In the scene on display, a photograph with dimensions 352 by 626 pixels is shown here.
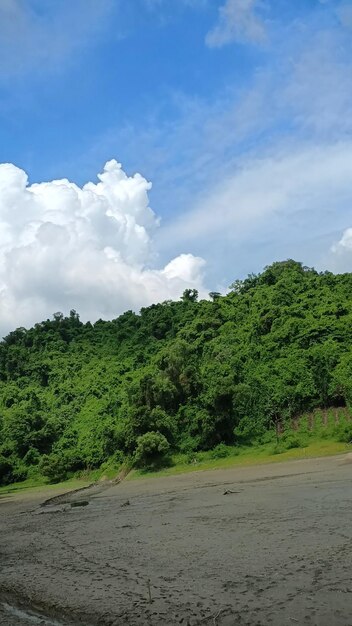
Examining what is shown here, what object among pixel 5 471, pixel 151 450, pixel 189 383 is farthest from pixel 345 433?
pixel 5 471

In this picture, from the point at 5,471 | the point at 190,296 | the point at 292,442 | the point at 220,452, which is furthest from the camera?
the point at 190,296

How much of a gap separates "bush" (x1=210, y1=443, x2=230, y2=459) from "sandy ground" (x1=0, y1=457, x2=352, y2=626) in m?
22.8

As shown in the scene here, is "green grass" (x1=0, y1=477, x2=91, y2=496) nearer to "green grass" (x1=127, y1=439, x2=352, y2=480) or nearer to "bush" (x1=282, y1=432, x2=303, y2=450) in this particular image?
"green grass" (x1=127, y1=439, x2=352, y2=480)

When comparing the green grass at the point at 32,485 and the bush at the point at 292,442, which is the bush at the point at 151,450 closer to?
the green grass at the point at 32,485

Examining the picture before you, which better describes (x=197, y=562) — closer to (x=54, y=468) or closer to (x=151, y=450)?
(x=151, y=450)

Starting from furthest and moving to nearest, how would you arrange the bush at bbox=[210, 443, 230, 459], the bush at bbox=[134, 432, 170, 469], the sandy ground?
the bush at bbox=[210, 443, 230, 459]
the bush at bbox=[134, 432, 170, 469]
the sandy ground

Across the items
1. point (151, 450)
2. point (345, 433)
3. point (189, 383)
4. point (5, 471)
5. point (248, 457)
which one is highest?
point (189, 383)

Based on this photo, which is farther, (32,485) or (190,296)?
(190,296)

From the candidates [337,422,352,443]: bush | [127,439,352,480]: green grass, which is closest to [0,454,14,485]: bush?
[127,439,352,480]: green grass

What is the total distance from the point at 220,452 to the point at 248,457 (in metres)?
4.05

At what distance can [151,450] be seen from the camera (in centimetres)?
4784

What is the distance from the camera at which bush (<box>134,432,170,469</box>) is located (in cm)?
4766

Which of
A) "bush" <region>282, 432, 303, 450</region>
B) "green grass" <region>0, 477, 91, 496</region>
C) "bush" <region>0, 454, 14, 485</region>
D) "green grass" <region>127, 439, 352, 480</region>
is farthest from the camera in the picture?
"bush" <region>0, 454, 14, 485</region>

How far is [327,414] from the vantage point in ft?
169
